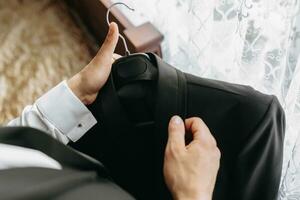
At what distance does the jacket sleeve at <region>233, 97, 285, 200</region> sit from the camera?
668 millimetres

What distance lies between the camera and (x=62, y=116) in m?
0.77

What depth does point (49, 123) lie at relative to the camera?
2.51ft

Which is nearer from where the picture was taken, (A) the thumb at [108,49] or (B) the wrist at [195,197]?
(B) the wrist at [195,197]

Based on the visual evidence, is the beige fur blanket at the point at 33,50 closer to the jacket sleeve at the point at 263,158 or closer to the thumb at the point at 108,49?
the thumb at the point at 108,49

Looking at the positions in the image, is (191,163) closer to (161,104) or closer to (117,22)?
(161,104)

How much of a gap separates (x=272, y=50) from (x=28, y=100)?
73 centimetres

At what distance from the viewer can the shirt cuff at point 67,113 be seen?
0.76 metres

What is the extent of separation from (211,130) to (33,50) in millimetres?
778

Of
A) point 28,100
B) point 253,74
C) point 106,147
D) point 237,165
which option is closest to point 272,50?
point 253,74

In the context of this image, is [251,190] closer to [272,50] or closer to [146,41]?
[272,50]

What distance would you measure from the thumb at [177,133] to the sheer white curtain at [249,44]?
8.6 inches

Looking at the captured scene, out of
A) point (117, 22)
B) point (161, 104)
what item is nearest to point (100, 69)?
point (161, 104)

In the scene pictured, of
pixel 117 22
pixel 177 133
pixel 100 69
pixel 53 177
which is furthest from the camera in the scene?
pixel 117 22

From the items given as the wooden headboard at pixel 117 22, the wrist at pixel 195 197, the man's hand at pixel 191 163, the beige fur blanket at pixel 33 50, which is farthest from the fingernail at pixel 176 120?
the beige fur blanket at pixel 33 50
